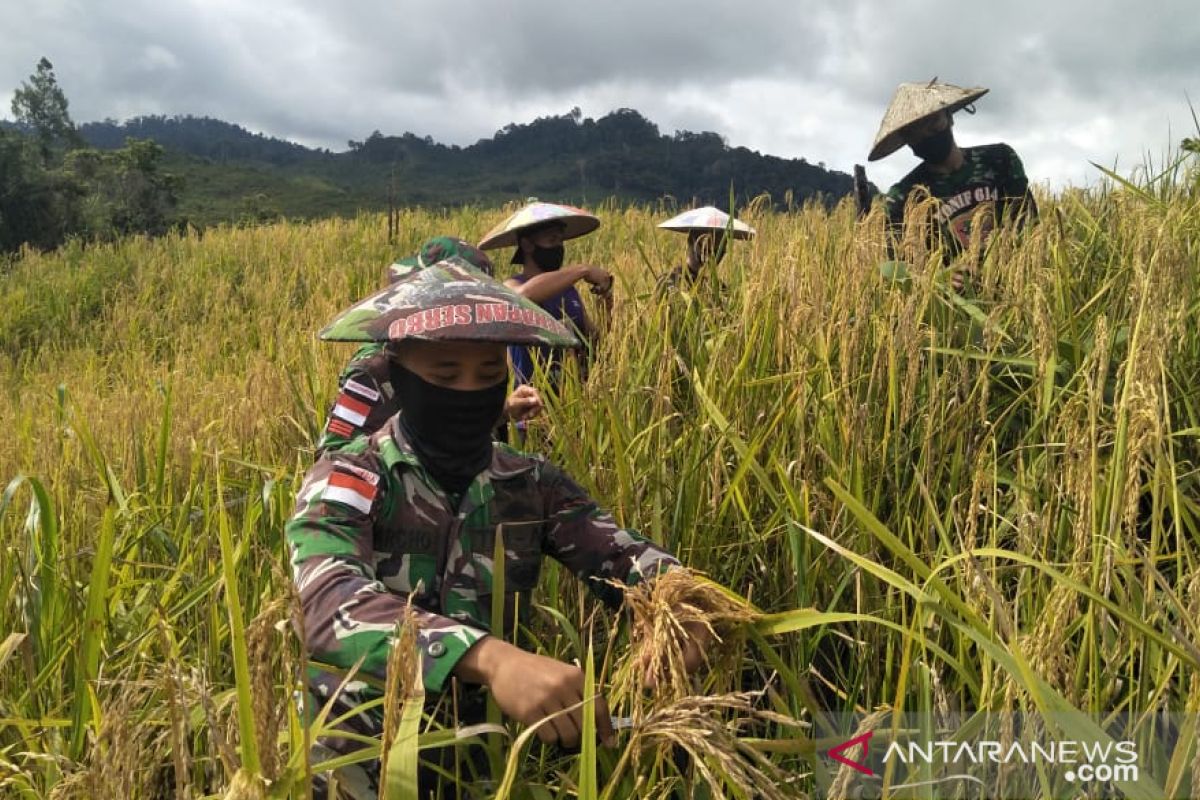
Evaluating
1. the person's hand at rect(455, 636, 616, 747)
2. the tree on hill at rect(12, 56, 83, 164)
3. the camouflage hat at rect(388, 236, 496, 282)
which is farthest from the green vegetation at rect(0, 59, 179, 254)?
the person's hand at rect(455, 636, 616, 747)

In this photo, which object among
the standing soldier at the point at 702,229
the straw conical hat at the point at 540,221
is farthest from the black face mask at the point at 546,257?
the standing soldier at the point at 702,229

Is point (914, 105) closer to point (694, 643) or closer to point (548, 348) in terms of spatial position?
point (548, 348)

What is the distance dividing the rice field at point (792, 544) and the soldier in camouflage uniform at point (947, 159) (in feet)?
1.22

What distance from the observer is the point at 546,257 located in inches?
151

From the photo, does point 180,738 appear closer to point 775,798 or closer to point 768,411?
point 775,798

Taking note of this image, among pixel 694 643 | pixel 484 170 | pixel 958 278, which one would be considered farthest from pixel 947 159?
pixel 484 170

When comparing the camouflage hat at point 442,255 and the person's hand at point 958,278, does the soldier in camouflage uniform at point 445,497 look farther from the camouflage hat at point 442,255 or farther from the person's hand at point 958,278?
the person's hand at point 958,278

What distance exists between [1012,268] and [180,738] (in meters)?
2.10

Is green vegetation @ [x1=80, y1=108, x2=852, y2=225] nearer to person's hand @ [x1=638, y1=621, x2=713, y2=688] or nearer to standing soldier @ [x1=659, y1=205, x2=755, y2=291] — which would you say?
standing soldier @ [x1=659, y1=205, x2=755, y2=291]

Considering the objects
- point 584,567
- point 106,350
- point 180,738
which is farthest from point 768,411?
point 106,350

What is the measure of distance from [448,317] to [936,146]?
2.75m

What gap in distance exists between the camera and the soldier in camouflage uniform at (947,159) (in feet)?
10.5

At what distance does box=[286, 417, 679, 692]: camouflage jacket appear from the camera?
4.09 ft

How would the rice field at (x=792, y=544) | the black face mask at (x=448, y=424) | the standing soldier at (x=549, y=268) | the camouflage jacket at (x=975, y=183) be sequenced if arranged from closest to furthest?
the rice field at (x=792, y=544)
the black face mask at (x=448, y=424)
the standing soldier at (x=549, y=268)
the camouflage jacket at (x=975, y=183)
